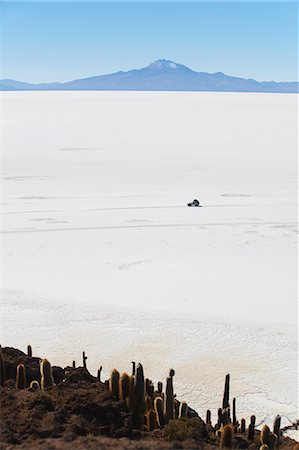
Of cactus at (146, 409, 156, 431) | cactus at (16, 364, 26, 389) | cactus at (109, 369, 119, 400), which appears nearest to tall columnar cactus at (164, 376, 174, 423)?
cactus at (146, 409, 156, 431)

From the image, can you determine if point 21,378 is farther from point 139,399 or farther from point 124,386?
point 139,399

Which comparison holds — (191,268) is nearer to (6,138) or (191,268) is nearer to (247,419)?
(247,419)

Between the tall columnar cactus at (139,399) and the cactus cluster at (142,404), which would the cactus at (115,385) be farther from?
the tall columnar cactus at (139,399)

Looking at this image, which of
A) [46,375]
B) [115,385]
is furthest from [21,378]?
[115,385]

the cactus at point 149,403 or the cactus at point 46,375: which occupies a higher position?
the cactus at point 46,375

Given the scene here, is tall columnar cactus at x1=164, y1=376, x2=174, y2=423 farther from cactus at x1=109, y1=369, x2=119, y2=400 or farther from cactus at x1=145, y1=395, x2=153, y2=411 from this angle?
cactus at x1=109, y1=369, x2=119, y2=400

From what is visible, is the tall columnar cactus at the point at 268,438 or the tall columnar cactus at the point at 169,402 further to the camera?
the tall columnar cactus at the point at 169,402

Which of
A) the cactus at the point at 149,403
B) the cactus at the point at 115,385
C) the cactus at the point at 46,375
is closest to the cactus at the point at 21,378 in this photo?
the cactus at the point at 46,375
